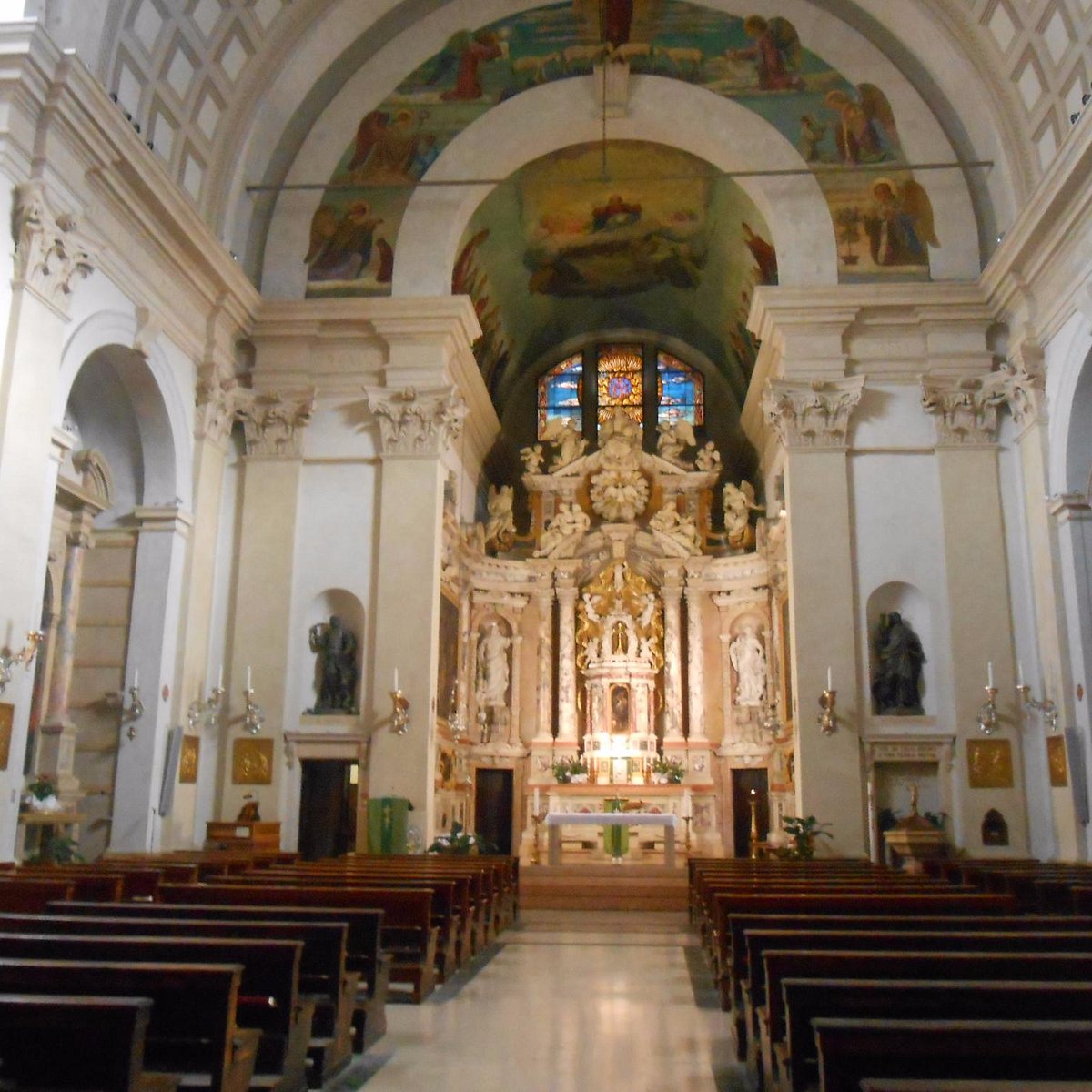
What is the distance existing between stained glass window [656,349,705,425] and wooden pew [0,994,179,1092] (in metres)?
24.4

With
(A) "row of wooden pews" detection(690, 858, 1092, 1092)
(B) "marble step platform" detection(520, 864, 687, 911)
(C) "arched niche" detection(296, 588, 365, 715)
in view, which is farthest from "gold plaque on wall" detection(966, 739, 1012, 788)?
(A) "row of wooden pews" detection(690, 858, 1092, 1092)

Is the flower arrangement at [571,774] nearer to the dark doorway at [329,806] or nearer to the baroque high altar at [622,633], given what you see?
the baroque high altar at [622,633]

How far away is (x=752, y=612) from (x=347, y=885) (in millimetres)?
15779

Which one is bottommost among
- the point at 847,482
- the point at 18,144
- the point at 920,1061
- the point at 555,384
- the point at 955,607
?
the point at 920,1061

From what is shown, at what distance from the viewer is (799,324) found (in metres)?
18.7

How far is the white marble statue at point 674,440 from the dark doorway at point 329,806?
1009 cm

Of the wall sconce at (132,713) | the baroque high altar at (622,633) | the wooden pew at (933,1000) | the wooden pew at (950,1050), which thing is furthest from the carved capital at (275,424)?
the wooden pew at (950,1050)

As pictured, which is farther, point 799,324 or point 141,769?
point 799,324

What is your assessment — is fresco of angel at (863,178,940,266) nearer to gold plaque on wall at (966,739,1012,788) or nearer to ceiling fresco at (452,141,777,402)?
ceiling fresco at (452,141,777,402)

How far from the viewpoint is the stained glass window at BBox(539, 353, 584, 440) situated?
27.4 m

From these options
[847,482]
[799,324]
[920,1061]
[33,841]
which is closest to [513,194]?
[799,324]

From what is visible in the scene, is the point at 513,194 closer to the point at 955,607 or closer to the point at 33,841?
the point at 955,607

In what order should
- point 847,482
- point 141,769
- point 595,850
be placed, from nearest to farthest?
point 141,769
point 847,482
point 595,850

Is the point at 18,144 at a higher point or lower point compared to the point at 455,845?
higher
